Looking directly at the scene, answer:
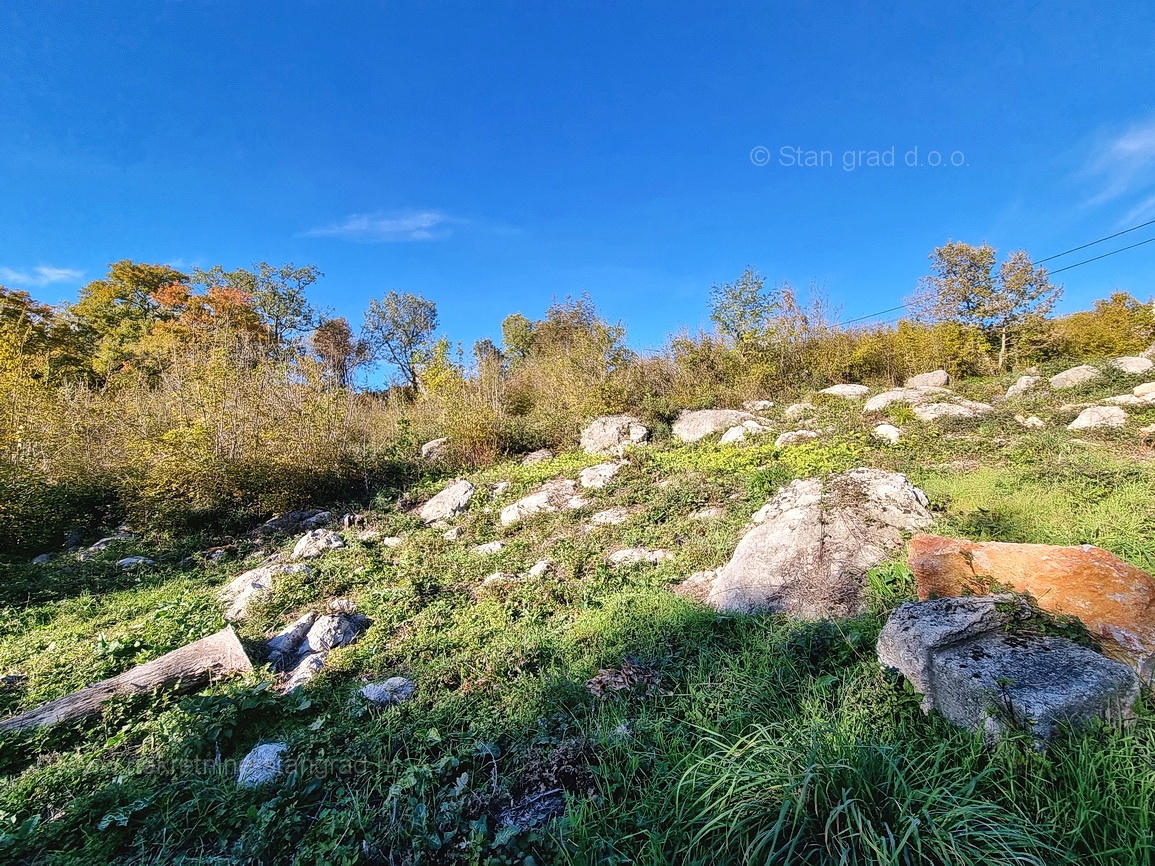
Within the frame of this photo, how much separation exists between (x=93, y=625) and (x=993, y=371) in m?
16.9

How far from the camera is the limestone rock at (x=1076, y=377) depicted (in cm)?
788

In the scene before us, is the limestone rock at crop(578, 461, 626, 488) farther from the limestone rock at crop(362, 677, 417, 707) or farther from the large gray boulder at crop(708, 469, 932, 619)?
the limestone rock at crop(362, 677, 417, 707)

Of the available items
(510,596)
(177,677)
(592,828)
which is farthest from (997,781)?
(177,677)

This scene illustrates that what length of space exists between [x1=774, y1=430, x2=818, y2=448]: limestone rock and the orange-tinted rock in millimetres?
4064

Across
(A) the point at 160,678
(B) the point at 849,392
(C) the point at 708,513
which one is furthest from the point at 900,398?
(A) the point at 160,678

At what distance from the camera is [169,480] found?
581 centimetres

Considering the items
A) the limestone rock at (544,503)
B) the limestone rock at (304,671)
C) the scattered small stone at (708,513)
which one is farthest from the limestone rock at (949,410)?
the limestone rock at (304,671)

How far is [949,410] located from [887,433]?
179 centimetres

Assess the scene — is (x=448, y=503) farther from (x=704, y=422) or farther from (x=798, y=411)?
(x=798, y=411)

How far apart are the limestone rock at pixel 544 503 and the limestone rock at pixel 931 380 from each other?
9053mm

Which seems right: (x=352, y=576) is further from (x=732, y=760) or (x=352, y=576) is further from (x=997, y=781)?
(x=997, y=781)

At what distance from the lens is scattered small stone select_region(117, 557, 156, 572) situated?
16.1 ft

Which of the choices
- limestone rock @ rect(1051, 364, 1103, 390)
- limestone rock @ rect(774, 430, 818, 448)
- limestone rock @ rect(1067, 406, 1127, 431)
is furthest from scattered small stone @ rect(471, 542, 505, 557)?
limestone rock @ rect(1051, 364, 1103, 390)

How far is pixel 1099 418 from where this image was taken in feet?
18.6
